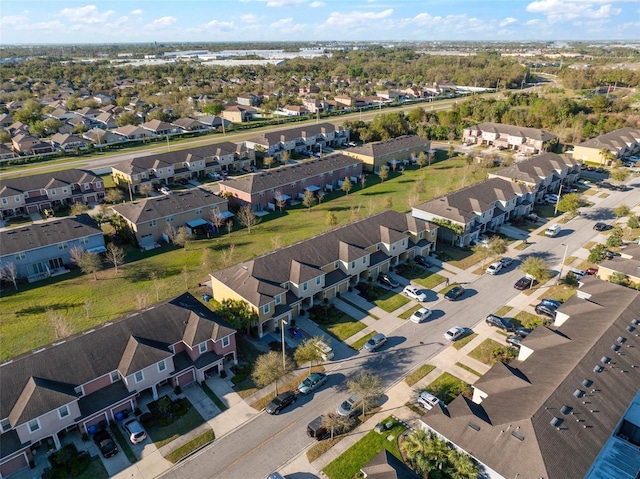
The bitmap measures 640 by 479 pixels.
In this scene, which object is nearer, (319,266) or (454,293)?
(319,266)

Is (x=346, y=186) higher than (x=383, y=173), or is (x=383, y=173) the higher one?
(x=383, y=173)

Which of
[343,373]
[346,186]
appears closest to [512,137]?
[346,186]

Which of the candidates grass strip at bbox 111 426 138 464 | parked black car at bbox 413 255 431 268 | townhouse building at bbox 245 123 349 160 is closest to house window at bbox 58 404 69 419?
grass strip at bbox 111 426 138 464

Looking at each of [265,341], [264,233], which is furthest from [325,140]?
[265,341]

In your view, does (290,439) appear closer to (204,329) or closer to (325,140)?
(204,329)

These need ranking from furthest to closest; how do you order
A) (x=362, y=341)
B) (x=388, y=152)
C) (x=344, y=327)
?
1. (x=388, y=152)
2. (x=344, y=327)
3. (x=362, y=341)

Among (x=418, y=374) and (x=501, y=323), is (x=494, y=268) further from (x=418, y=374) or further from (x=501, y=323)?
(x=418, y=374)

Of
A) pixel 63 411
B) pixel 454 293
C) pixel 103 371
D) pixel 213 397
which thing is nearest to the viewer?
pixel 63 411

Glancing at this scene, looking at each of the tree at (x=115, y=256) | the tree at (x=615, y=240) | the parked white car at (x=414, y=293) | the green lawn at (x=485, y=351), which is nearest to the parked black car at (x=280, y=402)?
the green lawn at (x=485, y=351)
